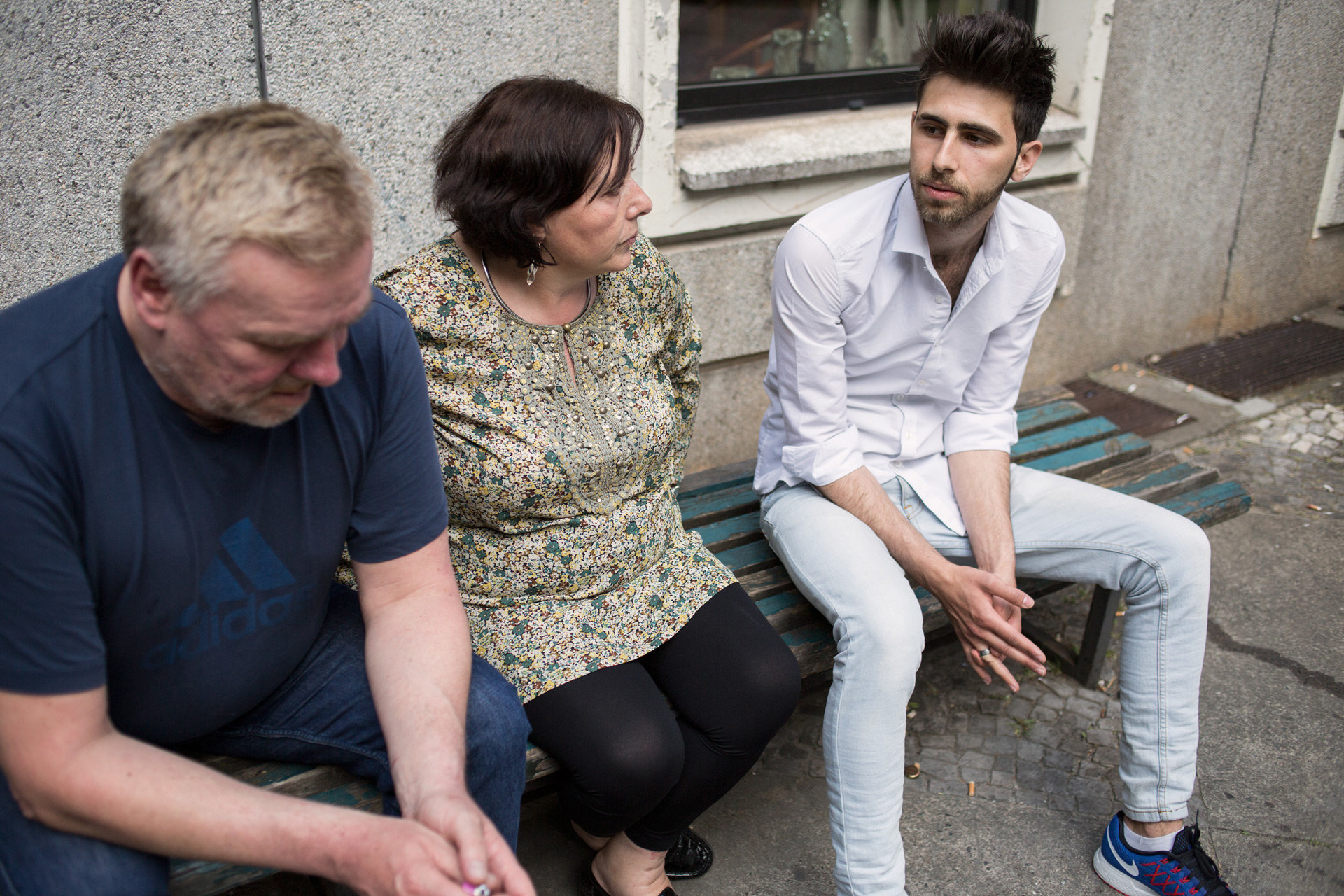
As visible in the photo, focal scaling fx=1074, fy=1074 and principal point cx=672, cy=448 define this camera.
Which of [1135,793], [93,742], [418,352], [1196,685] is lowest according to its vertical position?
[1135,793]

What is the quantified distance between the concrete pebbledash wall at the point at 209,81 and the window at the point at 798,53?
A: 85cm

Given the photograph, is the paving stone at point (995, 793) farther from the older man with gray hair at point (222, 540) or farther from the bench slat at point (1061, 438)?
the older man with gray hair at point (222, 540)

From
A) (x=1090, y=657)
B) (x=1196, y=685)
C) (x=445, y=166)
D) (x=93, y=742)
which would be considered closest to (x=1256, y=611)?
(x=1090, y=657)

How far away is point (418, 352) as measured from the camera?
1.84 meters

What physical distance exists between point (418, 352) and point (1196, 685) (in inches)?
72.8

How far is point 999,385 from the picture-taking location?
8.98ft

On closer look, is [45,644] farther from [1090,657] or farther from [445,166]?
[1090,657]

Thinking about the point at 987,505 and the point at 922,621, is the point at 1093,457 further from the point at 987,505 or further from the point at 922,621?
the point at 922,621

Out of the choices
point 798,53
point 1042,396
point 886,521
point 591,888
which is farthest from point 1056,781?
point 798,53

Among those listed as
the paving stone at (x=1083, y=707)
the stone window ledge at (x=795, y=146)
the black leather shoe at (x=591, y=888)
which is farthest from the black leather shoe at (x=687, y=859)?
the stone window ledge at (x=795, y=146)

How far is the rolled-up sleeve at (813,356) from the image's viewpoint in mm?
2480

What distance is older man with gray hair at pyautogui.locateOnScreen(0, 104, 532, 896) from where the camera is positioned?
1356mm

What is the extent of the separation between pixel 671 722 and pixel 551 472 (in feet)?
1.79

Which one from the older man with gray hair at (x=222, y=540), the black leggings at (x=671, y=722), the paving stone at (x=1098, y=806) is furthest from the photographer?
the paving stone at (x=1098, y=806)
